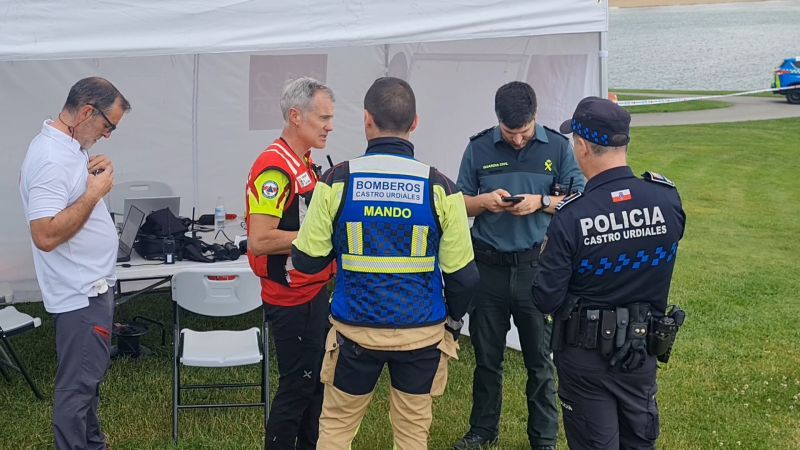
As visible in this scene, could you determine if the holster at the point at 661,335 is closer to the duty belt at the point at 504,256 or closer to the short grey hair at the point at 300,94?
the duty belt at the point at 504,256

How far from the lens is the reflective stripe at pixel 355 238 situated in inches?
113

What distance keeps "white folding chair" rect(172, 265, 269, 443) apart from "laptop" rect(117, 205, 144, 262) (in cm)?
71

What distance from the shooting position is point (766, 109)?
21.1m

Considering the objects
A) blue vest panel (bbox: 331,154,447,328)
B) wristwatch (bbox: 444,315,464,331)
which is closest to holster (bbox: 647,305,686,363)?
wristwatch (bbox: 444,315,464,331)

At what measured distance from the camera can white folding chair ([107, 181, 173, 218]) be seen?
6.55 m

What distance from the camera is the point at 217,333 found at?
4.73m

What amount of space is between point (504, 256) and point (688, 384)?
6.11 ft

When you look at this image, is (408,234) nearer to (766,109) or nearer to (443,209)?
(443,209)

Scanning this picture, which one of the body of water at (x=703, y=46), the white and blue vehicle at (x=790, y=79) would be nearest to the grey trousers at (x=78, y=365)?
the white and blue vehicle at (x=790, y=79)

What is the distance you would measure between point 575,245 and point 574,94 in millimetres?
2355

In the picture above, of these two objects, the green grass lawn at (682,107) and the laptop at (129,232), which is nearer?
the laptop at (129,232)

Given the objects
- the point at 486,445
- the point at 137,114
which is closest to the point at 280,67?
the point at 137,114

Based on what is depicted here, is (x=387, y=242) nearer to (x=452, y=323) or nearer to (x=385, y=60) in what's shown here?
(x=452, y=323)

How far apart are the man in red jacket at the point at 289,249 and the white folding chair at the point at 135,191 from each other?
341 cm
